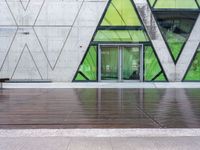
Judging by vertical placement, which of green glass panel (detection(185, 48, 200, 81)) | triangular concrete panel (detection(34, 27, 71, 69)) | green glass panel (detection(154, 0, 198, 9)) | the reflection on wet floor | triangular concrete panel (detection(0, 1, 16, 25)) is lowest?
the reflection on wet floor

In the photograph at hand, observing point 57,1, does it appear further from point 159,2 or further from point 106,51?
point 159,2

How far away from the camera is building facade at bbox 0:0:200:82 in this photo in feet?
87.9

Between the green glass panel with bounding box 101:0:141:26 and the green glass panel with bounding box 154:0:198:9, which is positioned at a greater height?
the green glass panel with bounding box 154:0:198:9

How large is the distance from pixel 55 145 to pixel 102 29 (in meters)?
20.7

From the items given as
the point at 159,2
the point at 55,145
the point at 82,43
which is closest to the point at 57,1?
the point at 82,43

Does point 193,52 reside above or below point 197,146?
above

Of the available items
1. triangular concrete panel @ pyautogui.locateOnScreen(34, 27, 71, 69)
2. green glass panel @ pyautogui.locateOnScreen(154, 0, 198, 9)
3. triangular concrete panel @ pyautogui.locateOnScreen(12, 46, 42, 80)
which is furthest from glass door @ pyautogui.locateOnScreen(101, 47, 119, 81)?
triangular concrete panel @ pyautogui.locateOnScreen(12, 46, 42, 80)

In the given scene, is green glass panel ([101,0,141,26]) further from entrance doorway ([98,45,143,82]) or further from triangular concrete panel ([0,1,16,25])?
triangular concrete panel ([0,1,16,25])

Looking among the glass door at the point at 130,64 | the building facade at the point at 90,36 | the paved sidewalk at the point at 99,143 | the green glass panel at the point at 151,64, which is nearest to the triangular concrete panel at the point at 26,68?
the building facade at the point at 90,36

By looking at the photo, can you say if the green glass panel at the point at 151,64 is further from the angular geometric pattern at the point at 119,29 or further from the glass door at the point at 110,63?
the glass door at the point at 110,63

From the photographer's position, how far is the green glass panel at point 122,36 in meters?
26.9

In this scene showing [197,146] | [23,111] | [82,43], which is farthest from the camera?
[82,43]

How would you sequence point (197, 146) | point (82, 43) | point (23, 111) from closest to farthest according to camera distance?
point (197, 146) < point (23, 111) < point (82, 43)

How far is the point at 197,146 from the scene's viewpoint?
659 cm
